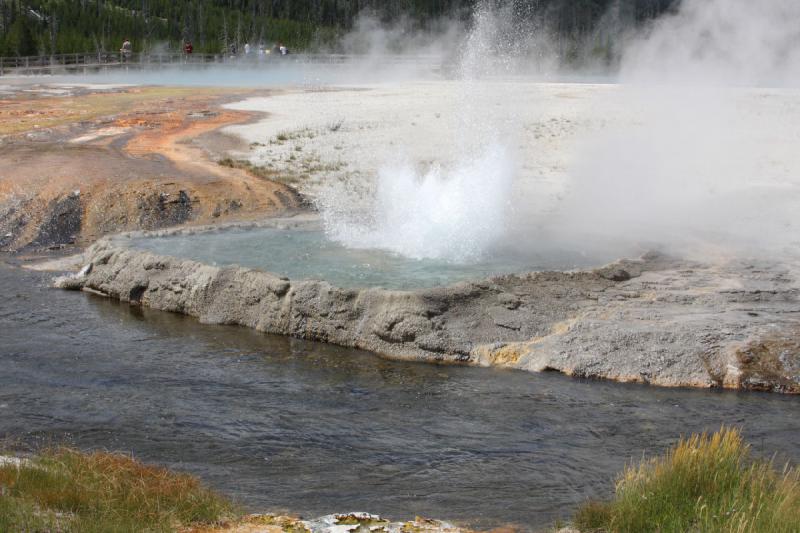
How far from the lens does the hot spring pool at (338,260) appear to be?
7707 millimetres

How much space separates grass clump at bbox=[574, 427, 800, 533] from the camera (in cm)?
344

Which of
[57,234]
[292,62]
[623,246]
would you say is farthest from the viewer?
[292,62]

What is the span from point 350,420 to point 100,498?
1976mm

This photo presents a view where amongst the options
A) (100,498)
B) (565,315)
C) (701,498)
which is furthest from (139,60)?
(701,498)

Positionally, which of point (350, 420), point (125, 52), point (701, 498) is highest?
point (125, 52)

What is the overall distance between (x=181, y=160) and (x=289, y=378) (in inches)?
324

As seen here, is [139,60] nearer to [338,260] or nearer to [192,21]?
[192,21]

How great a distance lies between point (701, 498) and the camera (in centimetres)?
363

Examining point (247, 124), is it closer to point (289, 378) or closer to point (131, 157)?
point (131, 157)

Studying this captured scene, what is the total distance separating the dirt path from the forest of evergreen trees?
85.2ft

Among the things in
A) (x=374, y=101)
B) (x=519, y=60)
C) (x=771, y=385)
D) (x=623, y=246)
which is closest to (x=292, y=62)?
(x=519, y=60)

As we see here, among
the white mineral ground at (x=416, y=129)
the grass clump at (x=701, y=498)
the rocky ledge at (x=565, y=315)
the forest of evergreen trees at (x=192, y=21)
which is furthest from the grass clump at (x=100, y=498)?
the forest of evergreen trees at (x=192, y=21)

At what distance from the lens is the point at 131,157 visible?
13859 mm

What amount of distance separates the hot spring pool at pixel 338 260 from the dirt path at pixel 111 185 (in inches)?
84.3
